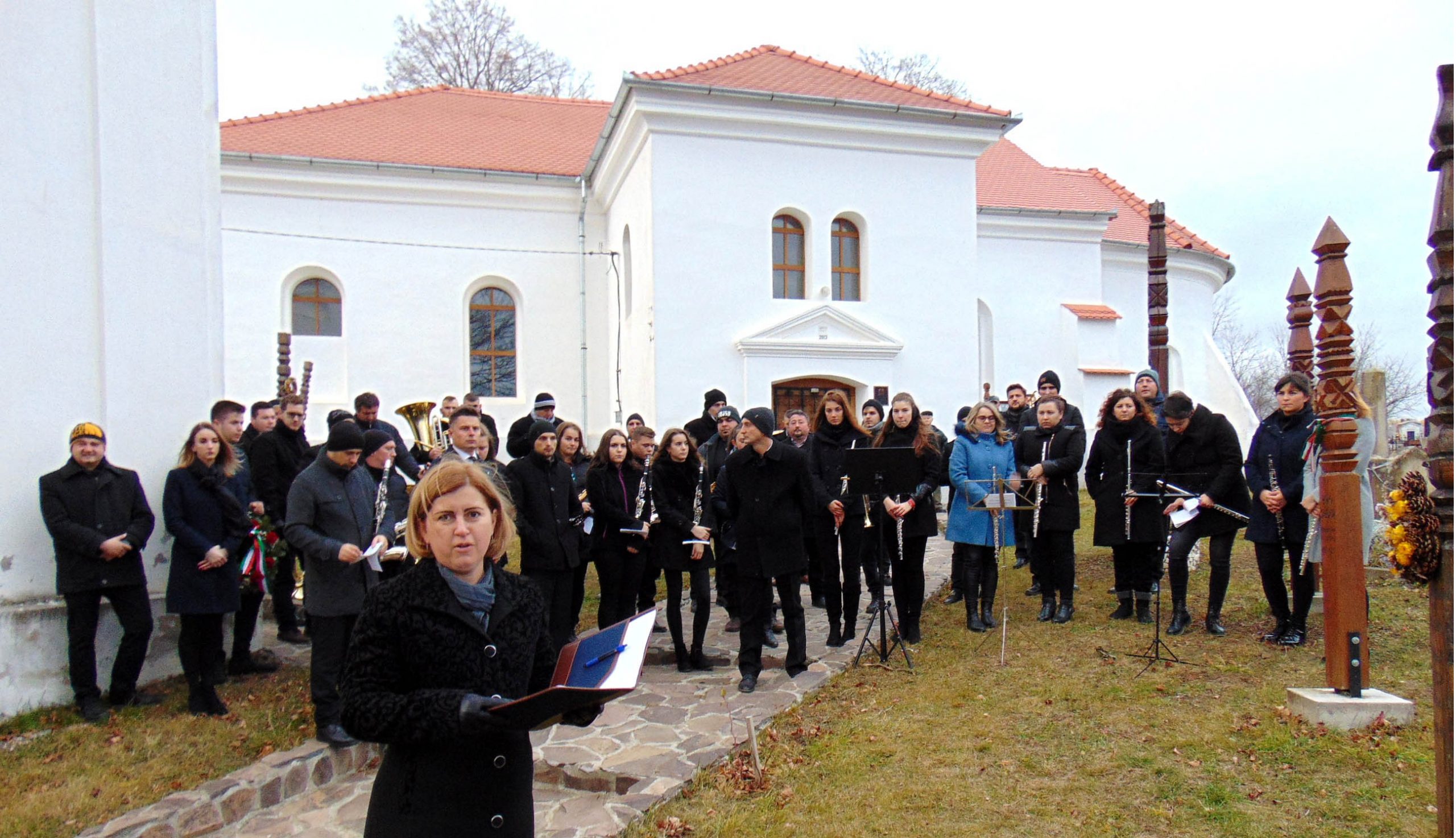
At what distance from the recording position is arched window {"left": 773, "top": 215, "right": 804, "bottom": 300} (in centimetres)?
1767

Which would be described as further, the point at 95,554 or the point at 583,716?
the point at 95,554

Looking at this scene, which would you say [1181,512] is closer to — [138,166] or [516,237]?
[138,166]

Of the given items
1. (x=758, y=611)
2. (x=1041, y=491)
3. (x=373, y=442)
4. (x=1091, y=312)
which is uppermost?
(x=1091, y=312)

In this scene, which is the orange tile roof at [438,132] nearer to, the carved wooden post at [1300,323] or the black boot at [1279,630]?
the carved wooden post at [1300,323]

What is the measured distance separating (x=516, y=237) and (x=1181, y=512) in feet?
51.7

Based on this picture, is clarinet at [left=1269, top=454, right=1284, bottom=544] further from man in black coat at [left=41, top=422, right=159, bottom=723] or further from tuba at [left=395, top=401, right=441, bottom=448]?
man in black coat at [left=41, top=422, right=159, bottom=723]

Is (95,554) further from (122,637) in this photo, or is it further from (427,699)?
(427,699)

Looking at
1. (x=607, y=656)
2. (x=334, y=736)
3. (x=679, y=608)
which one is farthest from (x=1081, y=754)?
(x=334, y=736)

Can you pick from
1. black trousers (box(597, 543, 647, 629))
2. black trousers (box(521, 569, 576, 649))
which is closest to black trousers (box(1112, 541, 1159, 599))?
black trousers (box(597, 543, 647, 629))

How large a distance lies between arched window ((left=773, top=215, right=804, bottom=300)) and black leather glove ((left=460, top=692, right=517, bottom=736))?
15686mm

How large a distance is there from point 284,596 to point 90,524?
242 centimetres

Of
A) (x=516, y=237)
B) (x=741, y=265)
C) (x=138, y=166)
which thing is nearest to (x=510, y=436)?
(x=138, y=166)

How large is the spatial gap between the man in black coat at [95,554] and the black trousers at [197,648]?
10.4 inches

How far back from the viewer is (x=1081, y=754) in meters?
5.30
